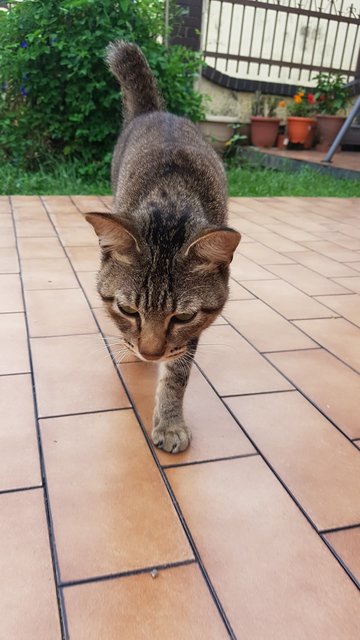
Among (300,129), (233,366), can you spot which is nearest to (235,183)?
(300,129)

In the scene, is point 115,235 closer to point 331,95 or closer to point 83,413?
point 83,413

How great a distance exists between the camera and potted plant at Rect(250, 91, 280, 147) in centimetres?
784

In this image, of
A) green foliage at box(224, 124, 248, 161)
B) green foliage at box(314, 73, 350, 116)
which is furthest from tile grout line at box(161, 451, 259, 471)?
green foliage at box(314, 73, 350, 116)

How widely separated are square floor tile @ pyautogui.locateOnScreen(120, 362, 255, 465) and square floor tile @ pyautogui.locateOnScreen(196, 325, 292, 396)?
7 centimetres

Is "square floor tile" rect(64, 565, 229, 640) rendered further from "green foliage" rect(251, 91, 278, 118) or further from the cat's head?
"green foliage" rect(251, 91, 278, 118)

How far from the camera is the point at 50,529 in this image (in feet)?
4.45

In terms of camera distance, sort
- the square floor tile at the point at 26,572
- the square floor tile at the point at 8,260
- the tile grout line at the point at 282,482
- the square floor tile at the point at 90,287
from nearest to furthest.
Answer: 1. the square floor tile at the point at 26,572
2. the tile grout line at the point at 282,482
3. the square floor tile at the point at 90,287
4. the square floor tile at the point at 8,260

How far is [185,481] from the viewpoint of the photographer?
5.13 ft

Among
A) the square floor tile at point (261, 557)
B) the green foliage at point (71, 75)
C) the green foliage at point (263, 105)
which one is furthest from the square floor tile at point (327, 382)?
the green foliage at point (263, 105)

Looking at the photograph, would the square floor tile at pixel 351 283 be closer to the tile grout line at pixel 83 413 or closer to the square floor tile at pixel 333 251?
the square floor tile at pixel 333 251

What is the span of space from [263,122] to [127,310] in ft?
22.8

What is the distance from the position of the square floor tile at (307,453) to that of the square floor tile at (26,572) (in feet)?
2.34

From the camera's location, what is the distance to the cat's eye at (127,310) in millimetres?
1633

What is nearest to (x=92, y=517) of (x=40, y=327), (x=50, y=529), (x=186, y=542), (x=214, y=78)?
(x=50, y=529)
